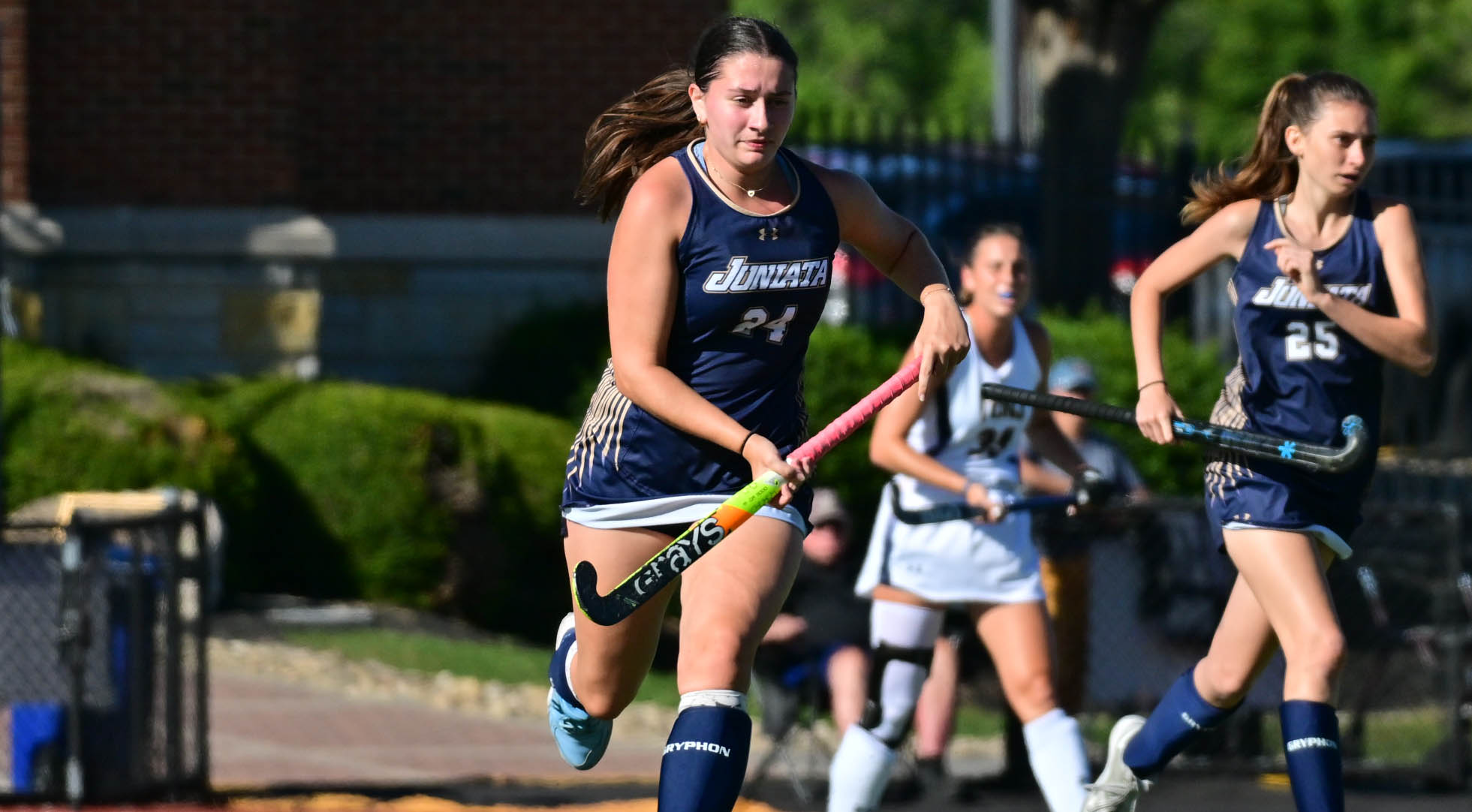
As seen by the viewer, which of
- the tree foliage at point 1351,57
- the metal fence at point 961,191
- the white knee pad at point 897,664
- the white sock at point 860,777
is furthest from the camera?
the tree foliage at point 1351,57

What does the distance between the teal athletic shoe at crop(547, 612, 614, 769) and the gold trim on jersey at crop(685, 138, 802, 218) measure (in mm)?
1204

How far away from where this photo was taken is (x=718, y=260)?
4801 mm

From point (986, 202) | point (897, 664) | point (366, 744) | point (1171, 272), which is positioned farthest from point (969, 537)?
point (986, 202)

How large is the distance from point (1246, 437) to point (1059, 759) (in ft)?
4.49

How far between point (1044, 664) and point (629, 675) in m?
1.81

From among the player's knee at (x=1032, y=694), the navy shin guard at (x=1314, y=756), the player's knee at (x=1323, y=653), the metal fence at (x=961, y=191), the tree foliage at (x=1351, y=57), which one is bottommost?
the player's knee at (x=1032, y=694)

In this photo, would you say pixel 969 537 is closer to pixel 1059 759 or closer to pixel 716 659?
pixel 1059 759

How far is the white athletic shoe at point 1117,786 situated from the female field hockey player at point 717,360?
161 centimetres

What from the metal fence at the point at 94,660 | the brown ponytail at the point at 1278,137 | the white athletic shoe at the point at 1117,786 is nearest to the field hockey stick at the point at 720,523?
the brown ponytail at the point at 1278,137

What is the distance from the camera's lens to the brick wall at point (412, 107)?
1330 cm

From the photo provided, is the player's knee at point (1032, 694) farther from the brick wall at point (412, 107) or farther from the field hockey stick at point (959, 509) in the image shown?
the brick wall at point (412, 107)

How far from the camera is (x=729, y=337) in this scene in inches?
194

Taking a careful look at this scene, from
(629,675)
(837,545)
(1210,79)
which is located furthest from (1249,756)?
(1210,79)

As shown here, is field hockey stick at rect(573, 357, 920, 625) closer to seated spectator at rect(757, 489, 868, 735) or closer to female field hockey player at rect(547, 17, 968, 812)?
female field hockey player at rect(547, 17, 968, 812)
